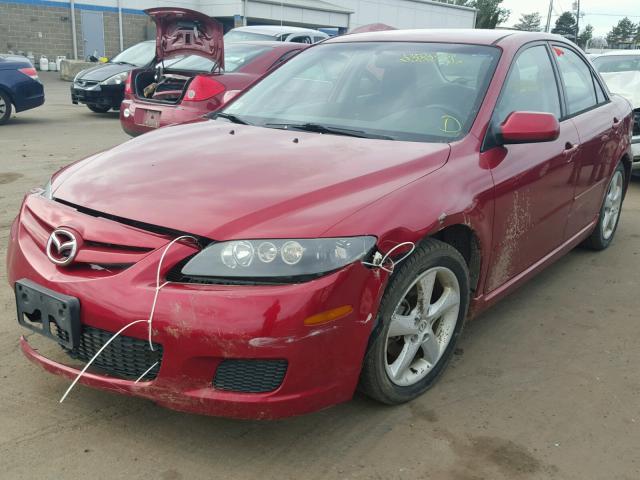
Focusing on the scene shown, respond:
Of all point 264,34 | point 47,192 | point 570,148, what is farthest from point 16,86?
point 570,148

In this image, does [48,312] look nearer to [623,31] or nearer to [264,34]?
[264,34]

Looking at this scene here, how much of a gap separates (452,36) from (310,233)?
1.96m

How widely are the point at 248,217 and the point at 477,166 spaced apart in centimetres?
117

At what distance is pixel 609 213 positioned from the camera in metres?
4.86

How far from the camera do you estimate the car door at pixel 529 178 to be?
9.84 feet

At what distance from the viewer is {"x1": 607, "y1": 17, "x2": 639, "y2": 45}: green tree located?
96188 millimetres

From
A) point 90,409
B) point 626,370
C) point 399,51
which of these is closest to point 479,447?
point 626,370

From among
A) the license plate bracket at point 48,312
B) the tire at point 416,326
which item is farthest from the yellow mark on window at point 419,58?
the license plate bracket at point 48,312

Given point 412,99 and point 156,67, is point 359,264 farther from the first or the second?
point 156,67

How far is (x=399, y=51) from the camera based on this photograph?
350 centimetres

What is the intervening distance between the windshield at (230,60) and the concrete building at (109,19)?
21.4 metres

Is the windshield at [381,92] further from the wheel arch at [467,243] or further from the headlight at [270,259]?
the headlight at [270,259]

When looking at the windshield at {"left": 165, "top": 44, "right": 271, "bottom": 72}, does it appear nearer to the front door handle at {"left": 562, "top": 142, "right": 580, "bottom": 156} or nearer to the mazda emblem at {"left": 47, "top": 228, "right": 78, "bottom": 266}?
the front door handle at {"left": 562, "top": 142, "right": 580, "bottom": 156}

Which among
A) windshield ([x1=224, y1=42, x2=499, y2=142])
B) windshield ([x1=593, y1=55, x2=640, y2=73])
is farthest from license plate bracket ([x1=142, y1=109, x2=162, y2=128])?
windshield ([x1=593, y1=55, x2=640, y2=73])
